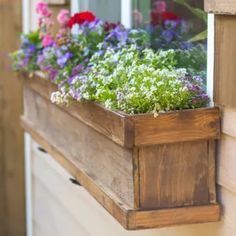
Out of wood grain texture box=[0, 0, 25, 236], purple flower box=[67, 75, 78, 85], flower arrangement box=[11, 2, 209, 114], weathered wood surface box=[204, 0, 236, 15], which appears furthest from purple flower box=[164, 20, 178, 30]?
wood grain texture box=[0, 0, 25, 236]

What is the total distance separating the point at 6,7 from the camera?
399 centimetres

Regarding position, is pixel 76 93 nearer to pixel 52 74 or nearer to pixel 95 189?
pixel 95 189

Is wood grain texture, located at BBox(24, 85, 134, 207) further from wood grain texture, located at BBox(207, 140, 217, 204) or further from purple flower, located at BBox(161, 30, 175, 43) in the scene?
purple flower, located at BBox(161, 30, 175, 43)

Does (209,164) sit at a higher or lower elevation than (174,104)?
lower

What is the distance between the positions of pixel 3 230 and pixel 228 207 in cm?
292

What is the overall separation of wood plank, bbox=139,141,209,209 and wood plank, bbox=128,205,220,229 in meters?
0.02

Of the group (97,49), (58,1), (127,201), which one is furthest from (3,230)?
(127,201)

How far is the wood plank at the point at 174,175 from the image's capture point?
1.63 meters

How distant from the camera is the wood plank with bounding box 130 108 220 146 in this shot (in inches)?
62.4

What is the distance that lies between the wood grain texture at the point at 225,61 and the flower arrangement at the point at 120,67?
0.08 meters

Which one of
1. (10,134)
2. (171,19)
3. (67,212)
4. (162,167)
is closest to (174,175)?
(162,167)

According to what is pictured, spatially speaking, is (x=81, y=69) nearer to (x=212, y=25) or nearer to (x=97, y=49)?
(x=97, y=49)

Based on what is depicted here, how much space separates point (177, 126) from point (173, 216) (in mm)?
218

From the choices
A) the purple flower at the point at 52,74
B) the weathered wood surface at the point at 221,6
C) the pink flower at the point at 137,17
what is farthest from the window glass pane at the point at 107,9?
the weathered wood surface at the point at 221,6
